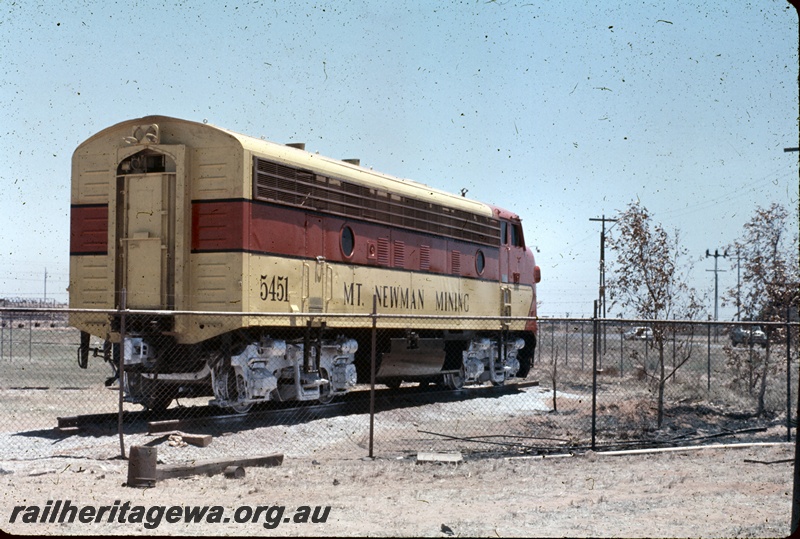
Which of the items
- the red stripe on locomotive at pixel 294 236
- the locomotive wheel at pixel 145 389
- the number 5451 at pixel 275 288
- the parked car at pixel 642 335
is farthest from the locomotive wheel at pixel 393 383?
the locomotive wheel at pixel 145 389

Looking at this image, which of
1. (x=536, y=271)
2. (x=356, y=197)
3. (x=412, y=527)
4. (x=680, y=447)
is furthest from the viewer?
(x=536, y=271)

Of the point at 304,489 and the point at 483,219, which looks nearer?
the point at 304,489

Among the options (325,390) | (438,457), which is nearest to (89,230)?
(325,390)

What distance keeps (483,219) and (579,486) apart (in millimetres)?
12925

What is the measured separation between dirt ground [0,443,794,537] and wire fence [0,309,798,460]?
1.24m

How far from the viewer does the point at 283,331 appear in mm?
16172

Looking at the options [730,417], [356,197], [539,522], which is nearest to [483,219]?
[356,197]

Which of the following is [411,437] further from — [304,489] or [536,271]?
[536,271]

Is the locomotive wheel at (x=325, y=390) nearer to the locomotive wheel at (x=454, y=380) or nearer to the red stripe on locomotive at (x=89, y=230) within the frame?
the red stripe on locomotive at (x=89, y=230)

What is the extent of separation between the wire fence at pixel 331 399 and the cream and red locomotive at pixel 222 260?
5cm

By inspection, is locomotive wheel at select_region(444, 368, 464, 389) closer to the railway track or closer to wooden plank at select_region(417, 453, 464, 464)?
the railway track

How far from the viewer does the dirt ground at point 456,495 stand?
26.6ft

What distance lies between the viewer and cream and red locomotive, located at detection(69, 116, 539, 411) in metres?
14.5

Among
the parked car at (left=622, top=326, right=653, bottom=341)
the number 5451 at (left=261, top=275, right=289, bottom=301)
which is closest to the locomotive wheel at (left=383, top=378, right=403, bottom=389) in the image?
the parked car at (left=622, top=326, right=653, bottom=341)
